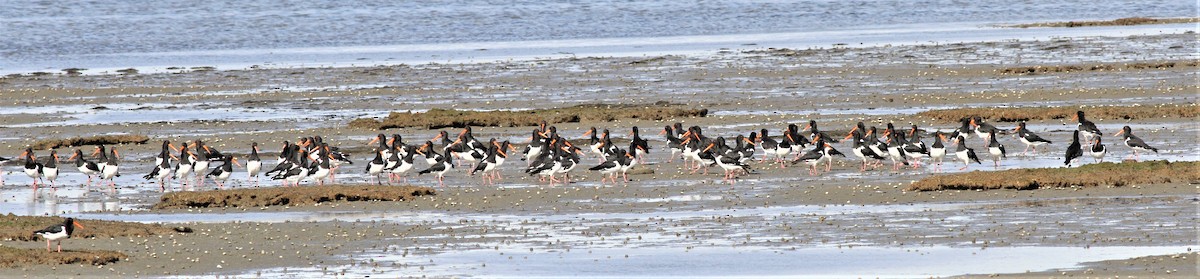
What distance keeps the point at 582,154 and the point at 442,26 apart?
120 ft

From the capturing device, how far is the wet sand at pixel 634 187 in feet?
46.6

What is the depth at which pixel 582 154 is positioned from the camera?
2320cm

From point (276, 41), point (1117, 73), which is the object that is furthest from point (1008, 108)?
point (276, 41)

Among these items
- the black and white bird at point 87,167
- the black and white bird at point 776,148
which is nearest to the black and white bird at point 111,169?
the black and white bird at point 87,167

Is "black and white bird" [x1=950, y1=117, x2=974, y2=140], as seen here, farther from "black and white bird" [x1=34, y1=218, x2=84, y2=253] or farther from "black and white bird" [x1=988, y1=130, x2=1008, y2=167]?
"black and white bird" [x1=34, y1=218, x2=84, y2=253]

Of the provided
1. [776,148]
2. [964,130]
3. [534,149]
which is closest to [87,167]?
[534,149]

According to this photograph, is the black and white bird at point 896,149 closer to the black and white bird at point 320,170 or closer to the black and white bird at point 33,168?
the black and white bird at point 320,170

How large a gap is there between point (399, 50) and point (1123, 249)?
3587 cm

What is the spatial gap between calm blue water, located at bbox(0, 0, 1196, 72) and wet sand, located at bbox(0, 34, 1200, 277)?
26.1ft

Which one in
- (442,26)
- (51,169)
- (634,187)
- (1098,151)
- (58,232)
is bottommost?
(442,26)

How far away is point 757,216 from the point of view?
642 inches

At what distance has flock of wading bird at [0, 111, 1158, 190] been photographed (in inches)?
797

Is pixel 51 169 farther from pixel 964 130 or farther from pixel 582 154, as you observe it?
pixel 964 130

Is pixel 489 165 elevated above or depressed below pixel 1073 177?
below
